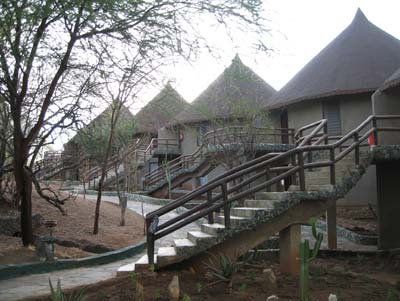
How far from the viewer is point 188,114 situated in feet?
96.4

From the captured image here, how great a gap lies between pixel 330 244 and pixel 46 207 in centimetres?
865

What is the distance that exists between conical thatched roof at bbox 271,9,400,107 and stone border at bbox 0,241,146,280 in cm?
1233

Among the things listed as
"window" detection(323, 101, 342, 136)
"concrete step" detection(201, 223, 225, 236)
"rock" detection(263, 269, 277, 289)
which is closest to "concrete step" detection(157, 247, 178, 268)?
"concrete step" detection(201, 223, 225, 236)

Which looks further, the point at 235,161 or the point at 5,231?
the point at 235,161

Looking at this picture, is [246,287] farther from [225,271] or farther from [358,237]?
[358,237]

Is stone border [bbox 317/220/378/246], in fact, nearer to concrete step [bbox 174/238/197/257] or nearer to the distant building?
the distant building

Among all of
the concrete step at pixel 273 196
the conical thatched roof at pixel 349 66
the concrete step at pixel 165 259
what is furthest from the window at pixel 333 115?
the concrete step at pixel 165 259

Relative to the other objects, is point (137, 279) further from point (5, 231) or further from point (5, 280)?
point (5, 231)

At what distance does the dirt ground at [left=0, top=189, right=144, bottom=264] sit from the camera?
10.1 meters

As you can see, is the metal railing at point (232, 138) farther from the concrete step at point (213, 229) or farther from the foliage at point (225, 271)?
the foliage at point (225, 271)

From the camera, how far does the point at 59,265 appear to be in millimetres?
9641

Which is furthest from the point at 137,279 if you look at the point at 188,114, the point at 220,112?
the point at 188,114

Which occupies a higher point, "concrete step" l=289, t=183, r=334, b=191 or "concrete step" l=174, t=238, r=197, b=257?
"concrete step" l=289, t=183, r=334, b=191

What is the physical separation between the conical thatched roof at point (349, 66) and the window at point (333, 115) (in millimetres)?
789
